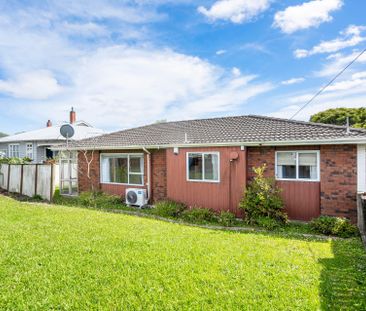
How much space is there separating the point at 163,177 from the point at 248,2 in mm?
8551

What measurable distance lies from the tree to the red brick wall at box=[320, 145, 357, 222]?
27.5 meters

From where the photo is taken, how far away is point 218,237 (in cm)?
800

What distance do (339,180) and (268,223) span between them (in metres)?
2.84

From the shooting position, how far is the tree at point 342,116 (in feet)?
109

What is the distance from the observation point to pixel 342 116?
114 feet

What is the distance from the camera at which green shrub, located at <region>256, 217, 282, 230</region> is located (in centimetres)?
918

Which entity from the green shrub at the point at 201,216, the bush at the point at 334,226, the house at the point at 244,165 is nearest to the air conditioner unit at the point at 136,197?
the house at the point at 244,165

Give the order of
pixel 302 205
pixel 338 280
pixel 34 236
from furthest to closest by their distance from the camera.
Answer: pixel 302 205
pixel 34 236
pixel 338 280

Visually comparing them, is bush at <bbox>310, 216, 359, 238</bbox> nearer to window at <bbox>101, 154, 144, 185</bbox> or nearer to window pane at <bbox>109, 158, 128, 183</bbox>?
window at <bbox>101, 154, 144, 185</bbox>

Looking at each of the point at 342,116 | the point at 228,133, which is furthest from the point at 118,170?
the point at 342,116

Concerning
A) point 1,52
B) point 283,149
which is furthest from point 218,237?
point 1,52

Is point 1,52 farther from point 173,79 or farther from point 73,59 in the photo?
point 173,79

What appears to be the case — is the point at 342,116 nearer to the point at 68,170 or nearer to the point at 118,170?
the point at 118,170

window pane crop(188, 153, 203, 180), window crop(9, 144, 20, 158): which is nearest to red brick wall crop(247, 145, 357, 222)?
window pane crop(188, 153, 203, 180)
